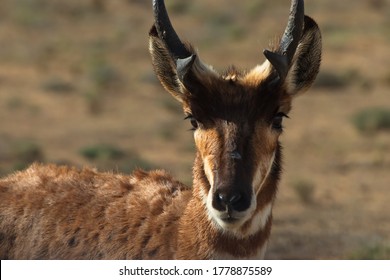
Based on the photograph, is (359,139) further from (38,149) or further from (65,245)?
(65,245)

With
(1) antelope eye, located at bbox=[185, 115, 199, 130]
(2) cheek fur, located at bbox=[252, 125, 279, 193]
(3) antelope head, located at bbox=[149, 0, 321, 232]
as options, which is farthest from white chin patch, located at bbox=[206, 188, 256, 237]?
(1) antelope eye, located at bbox=[185, 115, 199, 130]

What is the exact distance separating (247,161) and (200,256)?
84 centimetres

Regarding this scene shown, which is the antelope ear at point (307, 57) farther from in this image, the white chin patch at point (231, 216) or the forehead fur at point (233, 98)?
the white chin patch at point (231, 216)

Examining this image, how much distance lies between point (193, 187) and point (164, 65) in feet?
3.07

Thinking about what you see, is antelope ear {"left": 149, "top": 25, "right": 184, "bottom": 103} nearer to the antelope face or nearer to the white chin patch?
the antelope face

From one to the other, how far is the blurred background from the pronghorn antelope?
857mm

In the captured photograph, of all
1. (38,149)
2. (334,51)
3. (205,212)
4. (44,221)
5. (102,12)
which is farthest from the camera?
(102,12)

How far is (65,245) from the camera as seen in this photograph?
776cm

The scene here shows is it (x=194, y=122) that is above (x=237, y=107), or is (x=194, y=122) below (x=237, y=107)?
below

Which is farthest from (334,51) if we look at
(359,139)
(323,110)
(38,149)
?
(38,149)

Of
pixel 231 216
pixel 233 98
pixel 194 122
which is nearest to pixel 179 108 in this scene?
pixel 194 122

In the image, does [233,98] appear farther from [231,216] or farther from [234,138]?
[231,216]

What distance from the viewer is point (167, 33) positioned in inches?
297

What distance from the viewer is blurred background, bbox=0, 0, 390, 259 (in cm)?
1739
